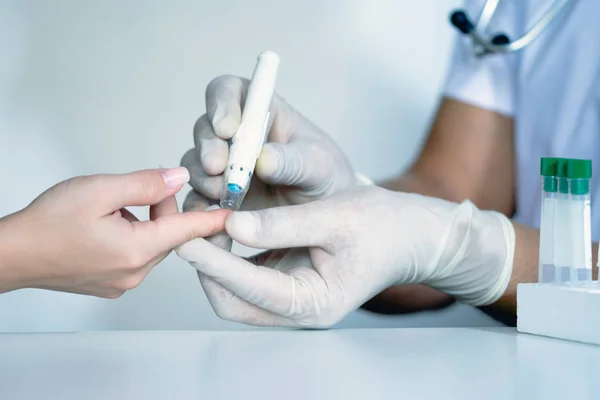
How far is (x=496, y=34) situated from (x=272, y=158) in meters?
0.61

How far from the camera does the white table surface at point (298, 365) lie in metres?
0.55

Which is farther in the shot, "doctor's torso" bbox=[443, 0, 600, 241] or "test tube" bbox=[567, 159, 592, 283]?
"doctor's torso" bbox=[443, 0, 600, 241]

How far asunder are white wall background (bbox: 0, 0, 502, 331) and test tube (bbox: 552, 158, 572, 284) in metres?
0.64

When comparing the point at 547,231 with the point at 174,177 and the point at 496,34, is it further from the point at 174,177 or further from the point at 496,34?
the point at 496,34

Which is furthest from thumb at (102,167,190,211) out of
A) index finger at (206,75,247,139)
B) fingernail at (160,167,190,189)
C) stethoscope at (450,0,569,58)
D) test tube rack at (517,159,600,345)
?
stethoscope at (450,0,569,58)

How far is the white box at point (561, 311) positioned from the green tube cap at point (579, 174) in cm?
11

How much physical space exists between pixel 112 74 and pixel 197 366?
997 mm

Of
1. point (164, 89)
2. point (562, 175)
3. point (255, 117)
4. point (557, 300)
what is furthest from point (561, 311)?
point (164, 89)

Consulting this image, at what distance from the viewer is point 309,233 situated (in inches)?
32.0

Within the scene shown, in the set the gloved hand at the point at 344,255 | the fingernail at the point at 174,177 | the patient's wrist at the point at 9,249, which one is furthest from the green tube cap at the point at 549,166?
the patient's wrist at the point at 9,249

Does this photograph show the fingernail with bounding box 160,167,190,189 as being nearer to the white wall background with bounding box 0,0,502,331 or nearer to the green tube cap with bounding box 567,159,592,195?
the green tube cap with bounding box 567,159,592,195

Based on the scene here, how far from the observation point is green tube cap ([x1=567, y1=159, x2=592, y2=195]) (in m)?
0.78

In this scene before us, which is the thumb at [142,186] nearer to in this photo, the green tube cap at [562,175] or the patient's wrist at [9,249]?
the patient's wrist at [9,249]

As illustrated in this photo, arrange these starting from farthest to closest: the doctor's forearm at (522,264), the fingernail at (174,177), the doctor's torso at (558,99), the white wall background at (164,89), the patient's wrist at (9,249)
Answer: the white wall background at (164,89) → the doctor's torso at (558,99) → the doctor's forearm at (522,264) → the fingernail at (174,177) → the patient's wrist at (9,249)
